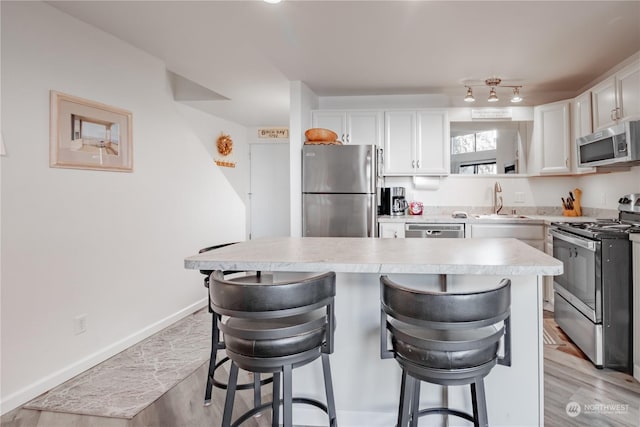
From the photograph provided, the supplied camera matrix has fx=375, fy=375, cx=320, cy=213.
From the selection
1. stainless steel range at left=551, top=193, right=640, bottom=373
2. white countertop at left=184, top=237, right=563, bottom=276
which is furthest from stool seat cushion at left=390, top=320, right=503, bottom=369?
stainless steel range at left=551, top=193, right=640, bottom=373

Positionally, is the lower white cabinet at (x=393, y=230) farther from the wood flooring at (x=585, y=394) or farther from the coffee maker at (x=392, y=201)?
the wood flooring at (x=585, y=394)

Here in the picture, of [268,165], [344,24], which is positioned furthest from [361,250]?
[268,165]

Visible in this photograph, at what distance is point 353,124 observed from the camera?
4.16 metres

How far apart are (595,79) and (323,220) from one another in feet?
10.1

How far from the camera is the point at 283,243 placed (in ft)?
6.91

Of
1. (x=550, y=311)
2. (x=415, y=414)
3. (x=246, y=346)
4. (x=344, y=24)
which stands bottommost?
(x=550, y=311)

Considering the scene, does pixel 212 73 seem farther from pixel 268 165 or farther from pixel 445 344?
pixel 445 344

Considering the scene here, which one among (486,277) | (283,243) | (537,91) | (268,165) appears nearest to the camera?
(486,277)

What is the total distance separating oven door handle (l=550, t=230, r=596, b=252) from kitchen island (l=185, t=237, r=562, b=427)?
963 mm

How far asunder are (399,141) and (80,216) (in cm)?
308

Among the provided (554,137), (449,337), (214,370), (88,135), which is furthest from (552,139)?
(88,135)

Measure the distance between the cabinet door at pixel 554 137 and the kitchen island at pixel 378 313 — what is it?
252 cm

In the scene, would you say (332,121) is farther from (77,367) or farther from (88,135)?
(77,367)

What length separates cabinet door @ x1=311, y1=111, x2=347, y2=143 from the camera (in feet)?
13.6
